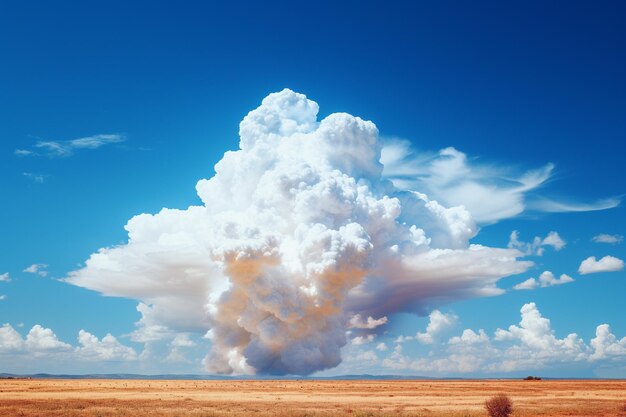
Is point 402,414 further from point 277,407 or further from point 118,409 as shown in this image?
point 118,409

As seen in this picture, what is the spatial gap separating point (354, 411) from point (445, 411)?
974 cm

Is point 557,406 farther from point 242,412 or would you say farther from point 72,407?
point 72,407

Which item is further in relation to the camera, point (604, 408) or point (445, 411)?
point (604, 408)

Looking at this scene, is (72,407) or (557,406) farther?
(557,406)

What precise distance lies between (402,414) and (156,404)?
3065 centimetres

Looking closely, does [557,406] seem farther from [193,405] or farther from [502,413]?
[193,405]

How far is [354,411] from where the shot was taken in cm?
6256

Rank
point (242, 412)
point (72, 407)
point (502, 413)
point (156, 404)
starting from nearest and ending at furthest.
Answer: point (502, 413), point (242, 412), point (72, 407), point (156, 404)

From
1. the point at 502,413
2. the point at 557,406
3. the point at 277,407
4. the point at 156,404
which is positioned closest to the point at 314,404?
the point at 277,407

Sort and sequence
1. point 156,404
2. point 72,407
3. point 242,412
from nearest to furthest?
1. point 242,412
2. point 72,407
3. point 156,404

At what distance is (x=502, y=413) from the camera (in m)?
56.4

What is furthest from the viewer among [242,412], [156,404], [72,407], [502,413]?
[156,404]

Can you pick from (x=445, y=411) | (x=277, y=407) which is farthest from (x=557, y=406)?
(x=277, y=407)

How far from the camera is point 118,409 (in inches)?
2512
